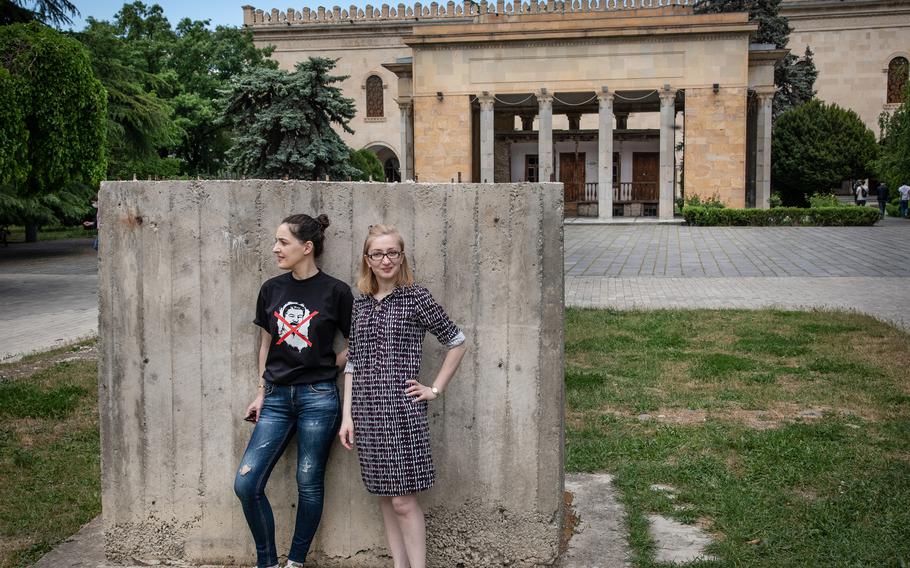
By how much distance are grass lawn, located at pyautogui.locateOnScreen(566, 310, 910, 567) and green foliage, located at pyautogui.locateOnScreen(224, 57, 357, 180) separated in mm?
11873

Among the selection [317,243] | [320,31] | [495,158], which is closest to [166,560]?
[317,243]

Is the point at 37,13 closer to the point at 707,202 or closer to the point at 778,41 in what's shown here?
the point at 707,202

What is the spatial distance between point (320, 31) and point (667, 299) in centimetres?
4890

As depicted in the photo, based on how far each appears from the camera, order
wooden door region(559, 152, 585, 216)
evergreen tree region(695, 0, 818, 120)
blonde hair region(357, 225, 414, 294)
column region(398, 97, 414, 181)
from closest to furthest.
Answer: blonde hair region(357, 225, 414, 294) → column region(398, 97, 414, 181) → wooden door region(559, 152, 585, 216) → evergreen tree region(695, 0, 818, 120)

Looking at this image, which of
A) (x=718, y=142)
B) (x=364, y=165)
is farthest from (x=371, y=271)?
(x=718, y=142)

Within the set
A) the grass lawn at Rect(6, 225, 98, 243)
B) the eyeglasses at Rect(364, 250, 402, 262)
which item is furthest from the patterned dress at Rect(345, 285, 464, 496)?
the grass lawn at Rect(6, 225, 98, 243)

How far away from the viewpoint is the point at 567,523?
520cm

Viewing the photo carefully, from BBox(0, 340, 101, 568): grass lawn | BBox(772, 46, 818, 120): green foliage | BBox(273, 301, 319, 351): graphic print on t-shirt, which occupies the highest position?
BBox(772, 46, 818, 120): green foliage

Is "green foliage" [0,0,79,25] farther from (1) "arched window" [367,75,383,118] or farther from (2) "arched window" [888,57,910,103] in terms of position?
(2) "arched window" [888,57,910,103]

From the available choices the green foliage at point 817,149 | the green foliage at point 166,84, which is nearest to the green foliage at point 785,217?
the green foliage at point 817,149

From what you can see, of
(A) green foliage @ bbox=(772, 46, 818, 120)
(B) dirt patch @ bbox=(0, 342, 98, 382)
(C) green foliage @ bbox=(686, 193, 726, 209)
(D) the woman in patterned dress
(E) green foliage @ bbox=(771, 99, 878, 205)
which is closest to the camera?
(D) the woman in patterned dress

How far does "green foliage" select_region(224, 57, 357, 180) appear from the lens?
21906 millimetres

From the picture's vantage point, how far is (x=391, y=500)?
435 cm

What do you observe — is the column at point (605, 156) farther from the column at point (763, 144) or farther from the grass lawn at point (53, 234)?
the grass lawn at point (53, 234)
